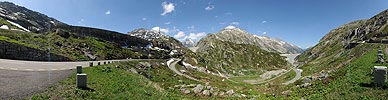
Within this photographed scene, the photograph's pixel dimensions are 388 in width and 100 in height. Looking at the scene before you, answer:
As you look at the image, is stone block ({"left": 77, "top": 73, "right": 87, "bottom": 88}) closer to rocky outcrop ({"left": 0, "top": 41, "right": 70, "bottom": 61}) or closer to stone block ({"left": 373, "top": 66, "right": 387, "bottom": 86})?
stone block ({"left": 373, "top": 66, "right": 387, "bottom": 86})

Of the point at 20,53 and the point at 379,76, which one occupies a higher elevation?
the point at 20,53

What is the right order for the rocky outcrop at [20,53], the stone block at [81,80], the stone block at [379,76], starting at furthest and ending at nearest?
the rocky outcrop at [20,53]
the stone block at [81,80]
the stone block at [379,76]

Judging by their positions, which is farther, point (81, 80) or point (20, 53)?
point (20, 53)

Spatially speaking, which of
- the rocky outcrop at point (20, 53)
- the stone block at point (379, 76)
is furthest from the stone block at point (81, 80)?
the rocky outcrop at point (20, 53)

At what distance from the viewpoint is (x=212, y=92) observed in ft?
137

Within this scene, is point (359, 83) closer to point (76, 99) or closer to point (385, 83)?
point (385, 83)

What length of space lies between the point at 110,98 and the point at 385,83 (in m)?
23.4

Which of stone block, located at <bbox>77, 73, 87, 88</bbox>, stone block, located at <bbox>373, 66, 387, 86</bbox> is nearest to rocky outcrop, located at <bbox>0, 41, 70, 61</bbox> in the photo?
stone block, located at <bbox>77, 73, 87, 88</bbox>

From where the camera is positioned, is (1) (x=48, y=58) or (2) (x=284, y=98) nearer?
(2) (x=284, y=98)

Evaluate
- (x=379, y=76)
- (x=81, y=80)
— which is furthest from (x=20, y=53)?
A: (x=379, y=76)

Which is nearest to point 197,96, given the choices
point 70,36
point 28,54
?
point 28,54

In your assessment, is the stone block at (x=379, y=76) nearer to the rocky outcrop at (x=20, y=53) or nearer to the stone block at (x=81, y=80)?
the stone block at (x=81, y=80)

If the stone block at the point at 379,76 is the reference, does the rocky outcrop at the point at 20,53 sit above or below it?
above

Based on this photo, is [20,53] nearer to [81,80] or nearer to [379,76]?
[81,80]
